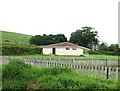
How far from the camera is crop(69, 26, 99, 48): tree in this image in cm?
6631

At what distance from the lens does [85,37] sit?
Answer: 6669 centimetres

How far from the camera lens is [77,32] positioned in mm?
67250

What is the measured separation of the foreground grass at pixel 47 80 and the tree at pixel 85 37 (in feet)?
182

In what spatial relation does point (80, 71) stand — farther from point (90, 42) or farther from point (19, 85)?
point (90, 42)

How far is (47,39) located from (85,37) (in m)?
10.2

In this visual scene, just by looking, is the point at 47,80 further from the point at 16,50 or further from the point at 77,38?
the point at 77,38

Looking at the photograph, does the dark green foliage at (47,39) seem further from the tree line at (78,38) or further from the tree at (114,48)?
the tree at (114,48)

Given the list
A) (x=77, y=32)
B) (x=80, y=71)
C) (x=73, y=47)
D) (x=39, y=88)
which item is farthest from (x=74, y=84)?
(x=77, y=32)

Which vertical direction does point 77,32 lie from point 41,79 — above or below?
above

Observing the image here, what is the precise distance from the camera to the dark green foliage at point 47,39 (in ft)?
214

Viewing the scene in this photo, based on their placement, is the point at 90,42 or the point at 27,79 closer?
the point at 27,79

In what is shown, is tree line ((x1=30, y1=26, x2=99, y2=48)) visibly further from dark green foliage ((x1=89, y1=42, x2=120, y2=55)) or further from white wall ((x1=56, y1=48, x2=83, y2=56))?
white wall ((x1=56, y1=48, x2=83, y2=56))

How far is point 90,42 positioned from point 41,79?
193ft

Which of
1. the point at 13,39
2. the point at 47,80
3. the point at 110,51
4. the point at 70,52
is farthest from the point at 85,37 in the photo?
the point at 47,80
